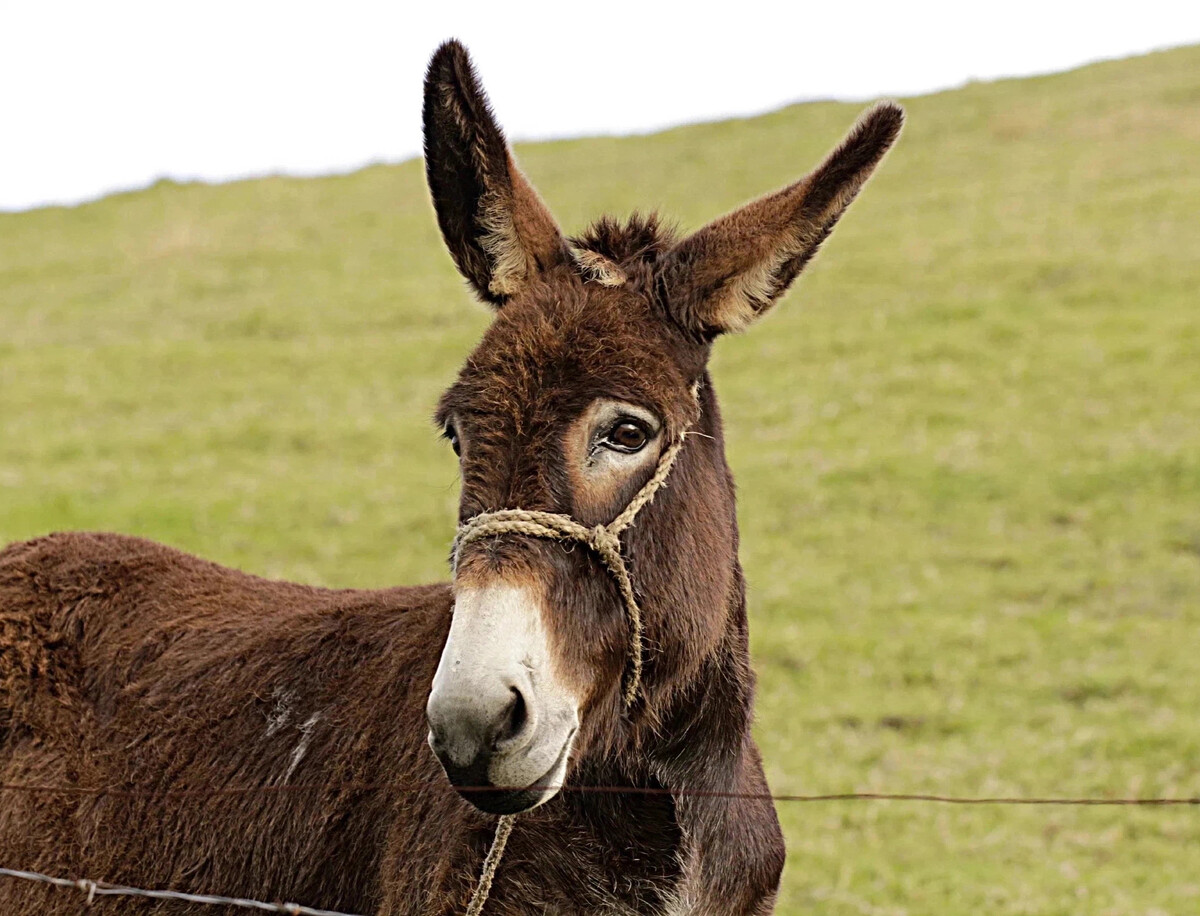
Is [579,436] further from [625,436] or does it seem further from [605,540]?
[605,540]

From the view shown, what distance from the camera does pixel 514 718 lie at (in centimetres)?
289

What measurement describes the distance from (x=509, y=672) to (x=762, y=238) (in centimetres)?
141

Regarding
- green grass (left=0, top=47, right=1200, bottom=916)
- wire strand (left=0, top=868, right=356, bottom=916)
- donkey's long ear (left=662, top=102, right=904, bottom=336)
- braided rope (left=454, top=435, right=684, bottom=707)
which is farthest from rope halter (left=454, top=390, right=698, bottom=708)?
green grass (left=0, top=47, right=1200, bottom=916)

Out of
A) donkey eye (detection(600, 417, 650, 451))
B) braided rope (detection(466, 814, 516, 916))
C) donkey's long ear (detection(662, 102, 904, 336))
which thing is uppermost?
donkey's long ear (detection(662, 102, 904, 336))

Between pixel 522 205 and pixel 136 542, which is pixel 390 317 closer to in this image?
pixel 136 542

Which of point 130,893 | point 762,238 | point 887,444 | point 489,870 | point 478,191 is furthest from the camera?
point 887,444

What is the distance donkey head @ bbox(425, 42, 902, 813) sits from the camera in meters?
2.95

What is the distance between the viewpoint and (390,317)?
84.4 feet

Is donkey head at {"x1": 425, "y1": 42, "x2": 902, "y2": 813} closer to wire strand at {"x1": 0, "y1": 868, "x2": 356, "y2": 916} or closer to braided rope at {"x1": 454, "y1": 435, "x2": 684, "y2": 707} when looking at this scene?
braided rope at {"x1": 454, "y1": 435, "x2": 684, "y2": 707}

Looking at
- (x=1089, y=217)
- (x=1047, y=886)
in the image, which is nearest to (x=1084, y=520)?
(x=1047, y=886)

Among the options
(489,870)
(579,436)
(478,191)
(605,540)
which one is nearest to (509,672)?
(605,540)

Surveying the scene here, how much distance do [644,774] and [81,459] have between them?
17514mm

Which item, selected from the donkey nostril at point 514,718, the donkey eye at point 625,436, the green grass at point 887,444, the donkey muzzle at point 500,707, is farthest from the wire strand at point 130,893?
the green grass at point 887,444

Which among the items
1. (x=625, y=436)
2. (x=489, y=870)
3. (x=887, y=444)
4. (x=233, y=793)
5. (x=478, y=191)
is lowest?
(x=887, y=444)
